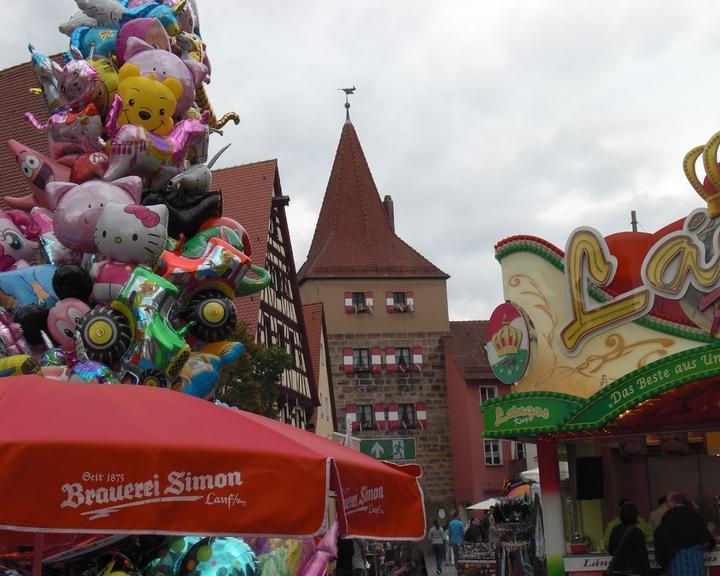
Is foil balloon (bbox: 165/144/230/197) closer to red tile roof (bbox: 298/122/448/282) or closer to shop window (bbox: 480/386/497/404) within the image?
shop window (bbox: 480/386/497/404)

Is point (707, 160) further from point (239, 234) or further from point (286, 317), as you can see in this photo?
point (286, 317)

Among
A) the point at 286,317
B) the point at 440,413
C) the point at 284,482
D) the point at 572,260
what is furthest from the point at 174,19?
the point at 440,413

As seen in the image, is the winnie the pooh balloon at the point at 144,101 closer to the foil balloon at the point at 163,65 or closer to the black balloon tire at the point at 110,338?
the foil balloon at the point at 163,65

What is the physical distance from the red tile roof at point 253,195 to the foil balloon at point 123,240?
18.5 m

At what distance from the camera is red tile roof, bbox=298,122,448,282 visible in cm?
5134

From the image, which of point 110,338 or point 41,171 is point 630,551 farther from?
point 41,171

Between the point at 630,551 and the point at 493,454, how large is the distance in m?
36.0

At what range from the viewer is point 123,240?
32.5ft

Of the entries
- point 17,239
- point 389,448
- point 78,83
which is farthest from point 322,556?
point 78,83

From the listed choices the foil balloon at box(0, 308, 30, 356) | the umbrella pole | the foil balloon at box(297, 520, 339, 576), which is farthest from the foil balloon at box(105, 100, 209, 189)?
the umbrella pole

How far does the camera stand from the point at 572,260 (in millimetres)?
15953

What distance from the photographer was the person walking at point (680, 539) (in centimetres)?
1180

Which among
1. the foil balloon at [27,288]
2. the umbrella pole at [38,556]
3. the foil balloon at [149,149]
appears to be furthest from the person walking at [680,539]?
the umbrella pole at [38,556]

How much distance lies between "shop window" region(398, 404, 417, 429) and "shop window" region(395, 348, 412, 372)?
167cm
